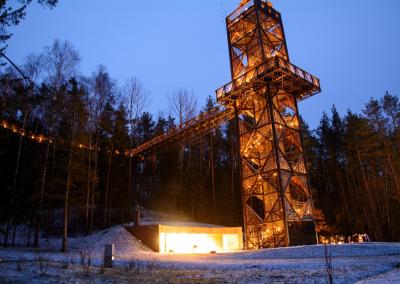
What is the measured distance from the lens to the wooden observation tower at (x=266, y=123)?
21453mm

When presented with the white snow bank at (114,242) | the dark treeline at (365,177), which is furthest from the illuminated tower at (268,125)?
the dark treeline at (365,177)

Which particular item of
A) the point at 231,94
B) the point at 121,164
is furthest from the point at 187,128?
the point at 121,164

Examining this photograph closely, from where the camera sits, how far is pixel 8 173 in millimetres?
28672

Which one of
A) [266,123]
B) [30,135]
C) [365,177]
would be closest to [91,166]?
[30,135]

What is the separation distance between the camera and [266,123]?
22906 millimetres

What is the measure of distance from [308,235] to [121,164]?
832 inches

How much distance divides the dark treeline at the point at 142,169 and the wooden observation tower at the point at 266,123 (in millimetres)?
7965

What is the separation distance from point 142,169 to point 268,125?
81.9 ft

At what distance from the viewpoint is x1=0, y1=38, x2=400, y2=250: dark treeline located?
76.1 ft

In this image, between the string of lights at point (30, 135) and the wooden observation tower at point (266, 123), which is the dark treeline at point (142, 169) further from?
the wooden observation tower at point (266, 123)

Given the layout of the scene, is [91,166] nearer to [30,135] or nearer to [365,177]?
[30,135]

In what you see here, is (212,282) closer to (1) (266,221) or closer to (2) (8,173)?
(1) (266,221)

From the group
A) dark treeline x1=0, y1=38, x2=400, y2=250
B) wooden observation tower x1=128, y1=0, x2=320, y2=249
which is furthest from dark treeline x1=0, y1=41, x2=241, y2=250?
wooden observation tower x1=128, y1=0, x2=320, y2=249

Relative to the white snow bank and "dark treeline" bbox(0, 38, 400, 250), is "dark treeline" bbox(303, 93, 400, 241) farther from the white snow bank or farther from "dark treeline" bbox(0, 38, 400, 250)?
the white snow bank
